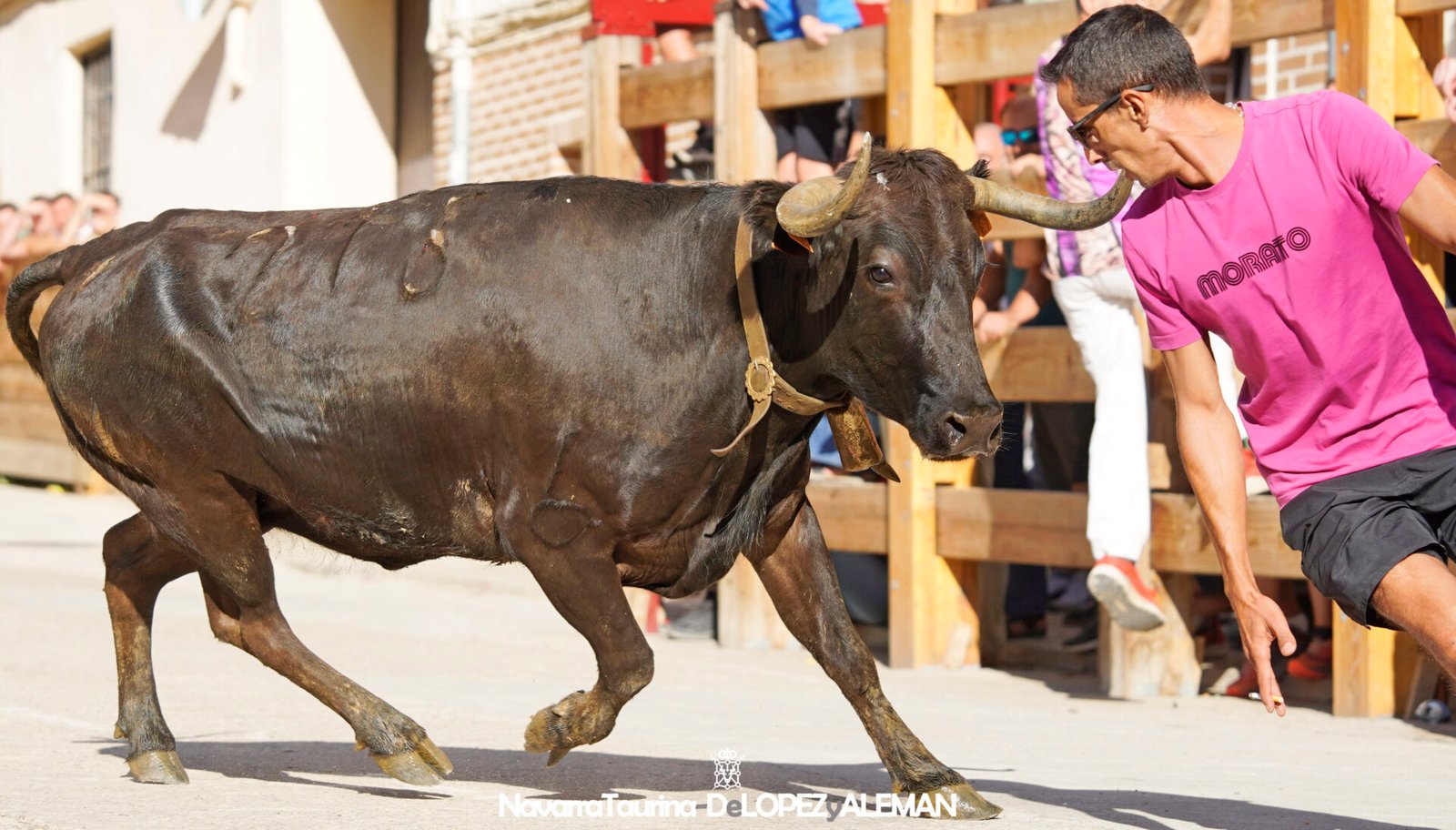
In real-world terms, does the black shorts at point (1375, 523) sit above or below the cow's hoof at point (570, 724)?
above

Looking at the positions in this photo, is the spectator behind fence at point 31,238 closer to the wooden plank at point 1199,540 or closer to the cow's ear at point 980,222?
the wooden plank at point 1199,540

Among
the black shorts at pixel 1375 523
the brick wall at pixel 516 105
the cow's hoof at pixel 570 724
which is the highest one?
the brick wall at pixel 516 105

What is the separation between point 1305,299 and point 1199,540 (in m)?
3.53

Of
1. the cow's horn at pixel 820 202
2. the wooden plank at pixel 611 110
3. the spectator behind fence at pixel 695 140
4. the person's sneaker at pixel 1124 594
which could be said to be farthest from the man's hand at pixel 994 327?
the cow's horn at pixel 820 202

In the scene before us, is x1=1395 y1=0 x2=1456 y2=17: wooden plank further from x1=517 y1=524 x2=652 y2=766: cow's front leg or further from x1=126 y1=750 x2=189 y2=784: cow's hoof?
x1=126 y1=750 x2=189 y2=784: cow's hoof

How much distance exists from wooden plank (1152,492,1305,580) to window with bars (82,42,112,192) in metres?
15.7

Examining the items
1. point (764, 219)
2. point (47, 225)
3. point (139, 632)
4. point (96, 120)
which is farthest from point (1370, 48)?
point (96, 120)

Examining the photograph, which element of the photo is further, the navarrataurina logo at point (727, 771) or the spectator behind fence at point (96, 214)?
the spectator behind fence at point (96, 214)

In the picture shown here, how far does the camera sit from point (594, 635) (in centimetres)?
525

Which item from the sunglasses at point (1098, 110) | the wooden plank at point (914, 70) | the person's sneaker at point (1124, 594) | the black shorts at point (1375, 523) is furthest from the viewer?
the wooden plank at point (914, 70)

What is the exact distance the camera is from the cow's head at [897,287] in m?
4.93

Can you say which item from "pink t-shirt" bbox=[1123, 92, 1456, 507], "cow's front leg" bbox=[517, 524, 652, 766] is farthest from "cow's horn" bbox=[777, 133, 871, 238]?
"cow's front leg" bbox=[517, 524, 652, 766]

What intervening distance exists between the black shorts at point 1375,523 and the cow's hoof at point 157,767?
3.20 metres

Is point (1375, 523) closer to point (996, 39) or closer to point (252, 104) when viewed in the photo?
point (996, 39)
